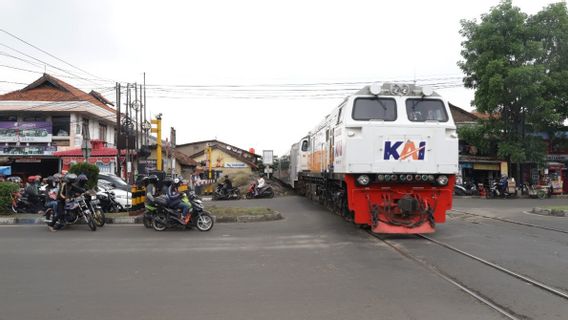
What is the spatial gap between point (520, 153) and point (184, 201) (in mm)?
23963

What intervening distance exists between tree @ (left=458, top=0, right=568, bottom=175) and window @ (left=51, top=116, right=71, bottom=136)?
26.3 meters

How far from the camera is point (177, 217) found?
1265 centimetres

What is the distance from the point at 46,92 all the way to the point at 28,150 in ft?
14.1

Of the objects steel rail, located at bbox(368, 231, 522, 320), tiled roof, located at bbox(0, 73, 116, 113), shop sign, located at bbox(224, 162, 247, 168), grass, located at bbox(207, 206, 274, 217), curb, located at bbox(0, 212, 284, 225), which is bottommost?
steel rail, located at bbox(368, 231, 522, 320)

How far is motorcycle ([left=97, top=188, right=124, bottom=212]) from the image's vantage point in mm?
16938

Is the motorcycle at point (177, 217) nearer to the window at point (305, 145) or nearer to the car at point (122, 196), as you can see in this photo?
the car at point (122, 196)

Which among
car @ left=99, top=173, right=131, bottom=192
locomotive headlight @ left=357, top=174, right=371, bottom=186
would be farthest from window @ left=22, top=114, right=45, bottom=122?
locomotive headlight @ left=357, top=174, right=371, bottom=186

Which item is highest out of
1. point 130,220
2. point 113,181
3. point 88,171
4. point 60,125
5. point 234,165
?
point 60,125

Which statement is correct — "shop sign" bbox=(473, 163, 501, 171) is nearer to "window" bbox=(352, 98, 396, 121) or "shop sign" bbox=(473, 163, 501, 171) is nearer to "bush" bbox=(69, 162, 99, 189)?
"window" bbox=(352, 98, 396, 121)

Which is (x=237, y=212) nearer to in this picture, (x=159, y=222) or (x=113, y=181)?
(x=159, y=222)

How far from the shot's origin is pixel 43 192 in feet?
59.1

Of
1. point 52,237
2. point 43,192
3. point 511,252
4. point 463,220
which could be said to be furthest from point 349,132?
point 43,192

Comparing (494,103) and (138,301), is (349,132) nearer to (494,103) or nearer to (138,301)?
(138,301)

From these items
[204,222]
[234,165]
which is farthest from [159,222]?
[234,165]
